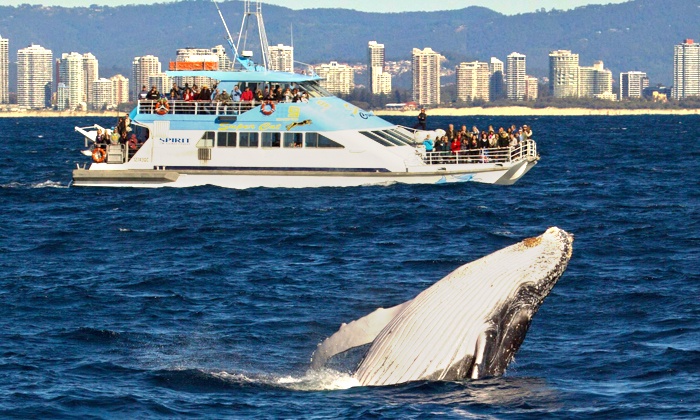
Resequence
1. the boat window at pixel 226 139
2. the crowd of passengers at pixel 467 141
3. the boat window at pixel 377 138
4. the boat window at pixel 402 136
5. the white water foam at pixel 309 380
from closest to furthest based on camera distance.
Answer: the white water foam at pixel 309 380 < the boat window at pixel 226 139 < the boat window at pixel 377 138 < the crowd of passengers at pixel 467 141 < the boat window at pixel 402 136

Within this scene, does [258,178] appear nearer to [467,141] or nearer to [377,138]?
[377,138]

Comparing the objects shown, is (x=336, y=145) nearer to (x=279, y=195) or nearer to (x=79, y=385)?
(x=279, y=195)

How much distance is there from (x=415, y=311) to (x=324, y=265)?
13.8 meters

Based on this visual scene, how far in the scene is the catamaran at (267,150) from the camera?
39.4 metres

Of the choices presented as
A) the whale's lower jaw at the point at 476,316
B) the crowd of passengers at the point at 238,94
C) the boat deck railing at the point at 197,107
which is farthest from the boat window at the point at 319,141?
the whale's lower jaw at the point at 476,316

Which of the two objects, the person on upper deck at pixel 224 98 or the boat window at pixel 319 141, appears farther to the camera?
the person on upper deck at pixel 224 98

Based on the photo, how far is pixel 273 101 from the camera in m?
39.9

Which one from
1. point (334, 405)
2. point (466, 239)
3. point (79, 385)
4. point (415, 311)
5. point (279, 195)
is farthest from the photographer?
point (279, 195)

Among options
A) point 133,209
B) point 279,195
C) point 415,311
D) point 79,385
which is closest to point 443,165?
point 279,195

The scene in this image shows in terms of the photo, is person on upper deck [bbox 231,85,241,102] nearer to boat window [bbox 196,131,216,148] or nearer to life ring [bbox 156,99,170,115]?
boat window [bbox 196,131,216,148]

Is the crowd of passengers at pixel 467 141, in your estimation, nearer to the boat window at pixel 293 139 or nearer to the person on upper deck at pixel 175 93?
the boat window at pixel 293 139

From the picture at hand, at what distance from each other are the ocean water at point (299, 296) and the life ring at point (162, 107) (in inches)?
104

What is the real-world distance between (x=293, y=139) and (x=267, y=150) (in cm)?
93

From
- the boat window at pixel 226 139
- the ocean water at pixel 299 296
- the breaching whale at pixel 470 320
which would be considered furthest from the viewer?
the boat window at pixel 226 139
